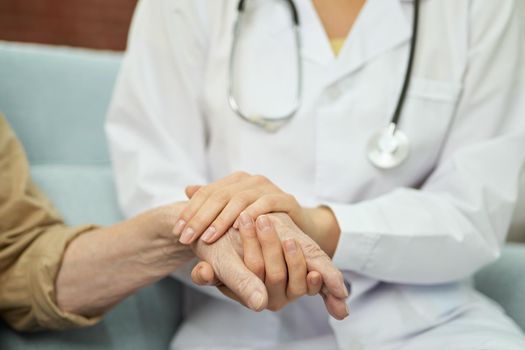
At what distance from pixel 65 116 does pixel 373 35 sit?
1.93ft

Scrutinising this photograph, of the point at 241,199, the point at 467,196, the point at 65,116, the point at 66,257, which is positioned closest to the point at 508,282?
the point at 467,196

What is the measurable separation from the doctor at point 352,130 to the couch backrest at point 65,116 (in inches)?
3.8

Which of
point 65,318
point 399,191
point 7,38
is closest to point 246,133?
point 399,191

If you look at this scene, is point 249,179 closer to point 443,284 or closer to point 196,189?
point 196,189

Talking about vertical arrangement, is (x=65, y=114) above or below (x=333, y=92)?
below

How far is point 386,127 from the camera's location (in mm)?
916

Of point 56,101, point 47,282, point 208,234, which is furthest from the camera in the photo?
point 56,101

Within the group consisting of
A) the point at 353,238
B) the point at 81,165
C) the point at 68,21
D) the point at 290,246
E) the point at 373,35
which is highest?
the point at 373,35

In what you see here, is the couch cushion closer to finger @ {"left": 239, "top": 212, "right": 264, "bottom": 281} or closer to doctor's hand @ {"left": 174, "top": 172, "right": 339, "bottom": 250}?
doctor's hand @ {"left": 174, "top": 172, "right": 339, "bottom": 250}

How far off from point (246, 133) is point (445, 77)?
31cm

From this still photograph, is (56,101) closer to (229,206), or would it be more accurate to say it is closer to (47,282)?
(47,282)

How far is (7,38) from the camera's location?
2486 mm

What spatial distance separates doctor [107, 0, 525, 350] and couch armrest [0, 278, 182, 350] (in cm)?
4

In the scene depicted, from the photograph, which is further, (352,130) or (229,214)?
(352,130)
